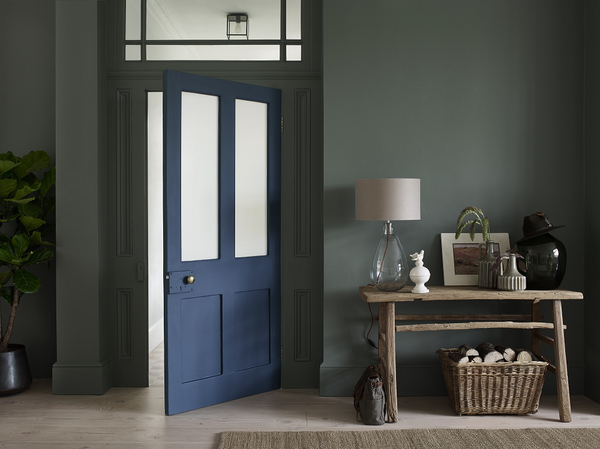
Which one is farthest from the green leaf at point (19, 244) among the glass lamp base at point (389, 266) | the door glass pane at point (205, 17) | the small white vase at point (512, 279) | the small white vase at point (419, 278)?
the small white vase at point (512, 279)

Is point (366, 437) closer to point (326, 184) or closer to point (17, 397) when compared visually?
point (326, 184)

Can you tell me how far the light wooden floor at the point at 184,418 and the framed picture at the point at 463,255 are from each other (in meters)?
0.90

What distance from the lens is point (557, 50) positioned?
352cm

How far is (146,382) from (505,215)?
10.1 feet

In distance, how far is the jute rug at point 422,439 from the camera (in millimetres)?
2680

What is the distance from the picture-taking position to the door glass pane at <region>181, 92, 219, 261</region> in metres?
3.28

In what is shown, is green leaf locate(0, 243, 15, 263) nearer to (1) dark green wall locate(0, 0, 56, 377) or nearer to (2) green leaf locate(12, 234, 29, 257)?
(2) green leaf locate(12, 234, 29, 257)

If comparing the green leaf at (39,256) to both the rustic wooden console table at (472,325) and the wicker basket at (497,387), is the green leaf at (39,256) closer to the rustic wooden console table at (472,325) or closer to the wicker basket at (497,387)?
the rustic wooden console table at (472,325)

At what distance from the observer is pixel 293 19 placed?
373 centimetres

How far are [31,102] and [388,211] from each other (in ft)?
9.83

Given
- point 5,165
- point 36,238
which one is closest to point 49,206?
point 36,238

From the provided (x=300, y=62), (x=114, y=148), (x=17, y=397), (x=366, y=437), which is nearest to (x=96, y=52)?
(x=114, y=148)

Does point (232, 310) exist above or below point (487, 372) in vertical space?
above

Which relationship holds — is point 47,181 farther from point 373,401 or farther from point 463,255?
point 463,255
